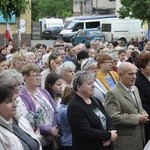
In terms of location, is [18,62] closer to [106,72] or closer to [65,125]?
[106,72]

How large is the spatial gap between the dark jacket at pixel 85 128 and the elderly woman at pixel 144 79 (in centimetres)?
153

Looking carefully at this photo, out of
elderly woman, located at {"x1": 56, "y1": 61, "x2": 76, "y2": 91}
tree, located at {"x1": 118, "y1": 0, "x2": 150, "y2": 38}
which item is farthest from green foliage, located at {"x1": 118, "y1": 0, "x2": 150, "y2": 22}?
elderly woman, located at {"x1": 56, "y1": 61, "x2": 76, "y2": 91}

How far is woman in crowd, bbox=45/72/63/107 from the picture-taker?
24.0 ft

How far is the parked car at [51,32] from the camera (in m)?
53.2

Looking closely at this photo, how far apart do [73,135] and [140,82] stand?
1.88 m

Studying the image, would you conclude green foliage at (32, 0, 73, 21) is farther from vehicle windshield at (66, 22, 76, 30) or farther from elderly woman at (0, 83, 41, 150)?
elderly woman at (0, 83, 41, 150)

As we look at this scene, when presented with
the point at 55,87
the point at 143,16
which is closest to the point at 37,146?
the point at 55,87

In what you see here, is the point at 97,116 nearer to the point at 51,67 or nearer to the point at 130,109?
the point at 130,109

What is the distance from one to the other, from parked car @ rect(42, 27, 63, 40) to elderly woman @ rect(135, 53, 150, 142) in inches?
1779

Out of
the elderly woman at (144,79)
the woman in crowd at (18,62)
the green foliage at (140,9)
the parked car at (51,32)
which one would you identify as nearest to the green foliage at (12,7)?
the woman in crowd at (18,62)

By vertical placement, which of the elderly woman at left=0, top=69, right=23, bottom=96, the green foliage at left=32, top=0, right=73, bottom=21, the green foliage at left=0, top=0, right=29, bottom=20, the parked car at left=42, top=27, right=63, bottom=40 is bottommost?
the parked car at left=42, top=27, right=63, bottom=40

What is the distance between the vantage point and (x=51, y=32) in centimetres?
5331

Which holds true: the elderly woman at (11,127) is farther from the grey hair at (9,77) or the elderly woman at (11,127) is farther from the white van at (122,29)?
the white van at (122,29)

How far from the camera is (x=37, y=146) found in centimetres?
527
